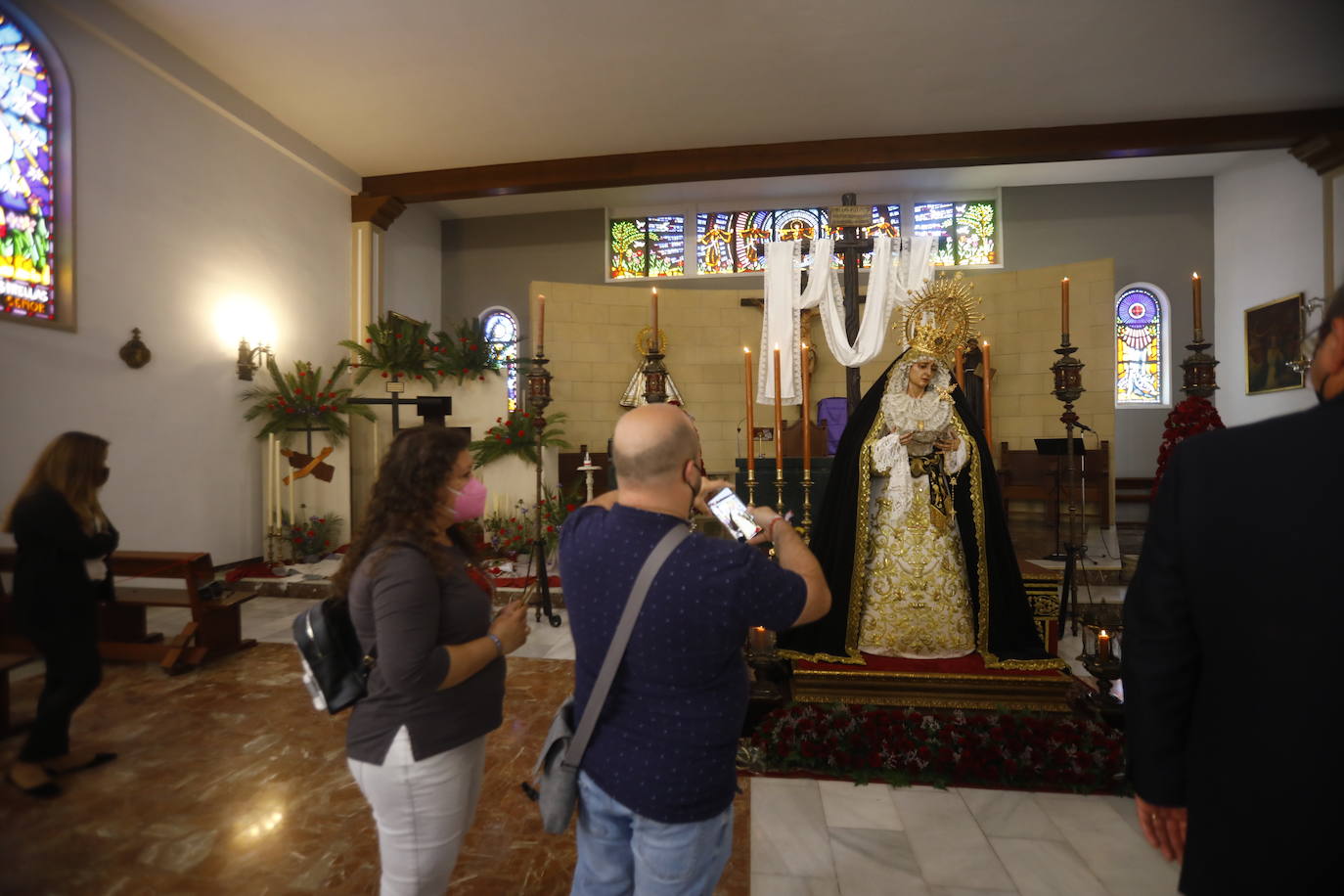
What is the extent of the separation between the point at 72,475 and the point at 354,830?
182 cm

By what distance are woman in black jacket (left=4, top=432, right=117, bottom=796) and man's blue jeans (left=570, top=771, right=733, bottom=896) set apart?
4.45 ft

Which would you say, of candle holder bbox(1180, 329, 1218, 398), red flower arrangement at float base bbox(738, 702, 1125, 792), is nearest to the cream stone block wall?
candle holder bbox(1180, 329, 1218, 398)

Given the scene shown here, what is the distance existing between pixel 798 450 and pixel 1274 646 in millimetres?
8173

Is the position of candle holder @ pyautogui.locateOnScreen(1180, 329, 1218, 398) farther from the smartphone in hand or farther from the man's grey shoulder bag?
the man's grey shoulder bag

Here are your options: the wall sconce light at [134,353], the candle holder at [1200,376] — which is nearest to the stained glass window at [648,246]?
the candle holder at [1200,376]

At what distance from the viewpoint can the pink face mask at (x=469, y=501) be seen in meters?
1.73

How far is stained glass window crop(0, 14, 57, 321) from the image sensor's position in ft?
5.54

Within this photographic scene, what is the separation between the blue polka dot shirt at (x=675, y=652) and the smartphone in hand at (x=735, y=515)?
36cm

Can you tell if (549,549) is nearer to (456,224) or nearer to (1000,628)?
(1000,628)

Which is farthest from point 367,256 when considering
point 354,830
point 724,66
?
point 354,830

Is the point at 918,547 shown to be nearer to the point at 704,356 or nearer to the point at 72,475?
the point at 72,475

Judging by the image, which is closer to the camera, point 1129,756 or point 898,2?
A: point 1129,756

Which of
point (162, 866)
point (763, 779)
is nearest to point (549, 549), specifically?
point (763, 779)

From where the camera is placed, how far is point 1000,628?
12.3 ft
